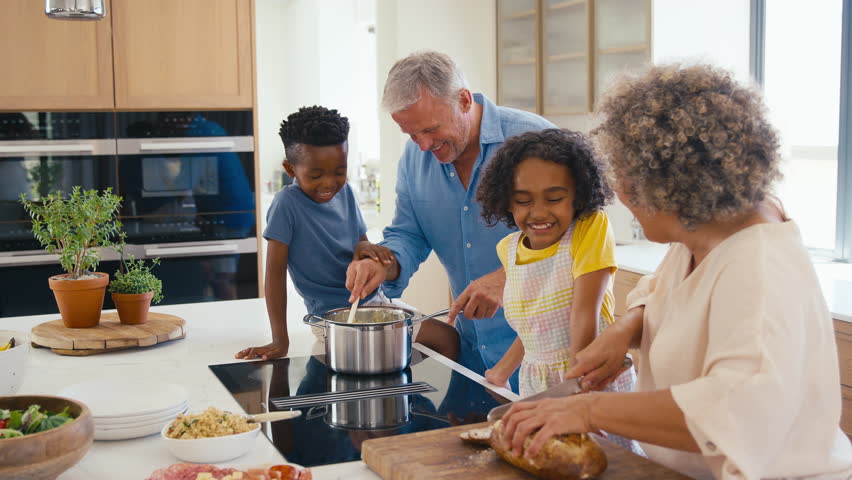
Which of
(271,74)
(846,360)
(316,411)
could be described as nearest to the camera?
(316,411)

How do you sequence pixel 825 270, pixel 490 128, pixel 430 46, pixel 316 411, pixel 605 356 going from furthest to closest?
pixel 430 46
pixel 825 270
pixel 490 128
pixel 316 411
pixel 605 356

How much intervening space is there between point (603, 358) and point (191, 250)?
3.32 m

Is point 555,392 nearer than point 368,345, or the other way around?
point 555,392

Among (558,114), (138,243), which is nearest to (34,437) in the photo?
(138,243)

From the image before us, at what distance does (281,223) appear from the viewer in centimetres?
213

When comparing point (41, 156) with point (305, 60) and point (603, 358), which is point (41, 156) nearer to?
point (305, 60)

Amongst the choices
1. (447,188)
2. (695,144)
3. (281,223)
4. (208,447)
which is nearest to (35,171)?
(281,223)

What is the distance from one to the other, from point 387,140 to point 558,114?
1.11 meters

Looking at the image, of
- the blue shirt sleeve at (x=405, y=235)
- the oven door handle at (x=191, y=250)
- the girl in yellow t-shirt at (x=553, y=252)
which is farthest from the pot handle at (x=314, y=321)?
the oven door handle at (x=191, y=250)

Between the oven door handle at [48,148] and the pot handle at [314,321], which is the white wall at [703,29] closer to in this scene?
the pot handle at [314,321]

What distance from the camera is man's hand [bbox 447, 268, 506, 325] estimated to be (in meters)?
1.85

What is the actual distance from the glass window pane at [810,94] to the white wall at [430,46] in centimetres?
175

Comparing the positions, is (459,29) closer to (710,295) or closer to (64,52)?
(64,52)

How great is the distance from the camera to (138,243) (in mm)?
4246
